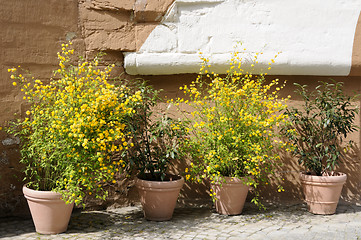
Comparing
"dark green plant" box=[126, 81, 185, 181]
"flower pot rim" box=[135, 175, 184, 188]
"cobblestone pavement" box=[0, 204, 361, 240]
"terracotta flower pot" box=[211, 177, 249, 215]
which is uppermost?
"dark green plant" box=[126, 81, 185, 181]

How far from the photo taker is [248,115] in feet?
13.1

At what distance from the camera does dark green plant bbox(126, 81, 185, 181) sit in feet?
13.5

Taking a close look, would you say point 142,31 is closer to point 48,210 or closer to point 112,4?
point 112,4

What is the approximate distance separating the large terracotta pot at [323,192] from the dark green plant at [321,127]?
5.8 inches

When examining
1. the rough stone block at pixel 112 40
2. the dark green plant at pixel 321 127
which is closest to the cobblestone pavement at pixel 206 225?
the dark green plant at pixel 321 127

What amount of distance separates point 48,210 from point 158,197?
107cm

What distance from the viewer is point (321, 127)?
445cm

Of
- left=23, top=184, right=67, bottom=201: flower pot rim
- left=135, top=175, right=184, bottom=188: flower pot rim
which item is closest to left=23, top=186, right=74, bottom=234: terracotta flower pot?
left=23, top=184, right=67, bottom=201: flower pot rim

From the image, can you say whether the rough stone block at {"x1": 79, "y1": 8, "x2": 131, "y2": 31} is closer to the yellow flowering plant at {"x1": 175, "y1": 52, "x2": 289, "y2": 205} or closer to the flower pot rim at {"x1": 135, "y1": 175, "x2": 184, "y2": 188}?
the yellow flowering plant at {"x1": 175, "y1": 52, "x2": 289, "y2": 205}

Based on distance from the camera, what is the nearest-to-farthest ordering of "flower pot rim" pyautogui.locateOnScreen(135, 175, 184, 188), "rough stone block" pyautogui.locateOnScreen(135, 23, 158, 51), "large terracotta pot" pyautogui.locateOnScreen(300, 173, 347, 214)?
"flower pot rim" pyautogui.locateOnScreen(135, 175, 184, 188) < "large terracotta pot" pyautogui.locateOnScreen(300, 173, 347, 214) < "rough stone block" pyautogui.locateOnScreen(135, 23, 158, 51)

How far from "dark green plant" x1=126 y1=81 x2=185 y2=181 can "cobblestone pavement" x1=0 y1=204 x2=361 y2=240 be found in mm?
505

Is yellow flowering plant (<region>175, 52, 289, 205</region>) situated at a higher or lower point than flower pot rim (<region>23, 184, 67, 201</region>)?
higher

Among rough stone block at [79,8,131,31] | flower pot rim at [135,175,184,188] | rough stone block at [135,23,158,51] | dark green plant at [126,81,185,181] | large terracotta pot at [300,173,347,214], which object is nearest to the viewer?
flower pot rim at [135,175,184,188]

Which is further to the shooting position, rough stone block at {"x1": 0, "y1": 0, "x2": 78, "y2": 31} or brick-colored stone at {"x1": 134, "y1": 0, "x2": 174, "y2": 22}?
brick-colored stone at {"x1": 134, "y1": 0, "x2": 174, "y2": 22}
